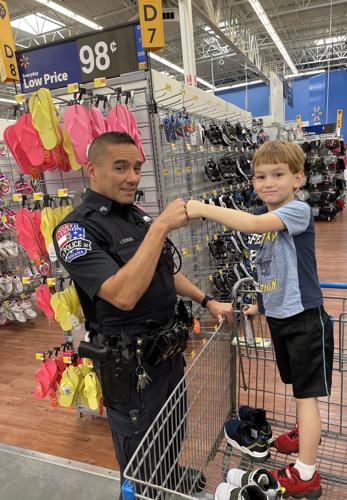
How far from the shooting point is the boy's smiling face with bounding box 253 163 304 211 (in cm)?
148

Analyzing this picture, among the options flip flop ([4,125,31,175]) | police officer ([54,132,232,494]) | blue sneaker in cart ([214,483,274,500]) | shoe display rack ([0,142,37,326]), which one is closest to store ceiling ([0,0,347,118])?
shoe display rack ([0,142,37,326])

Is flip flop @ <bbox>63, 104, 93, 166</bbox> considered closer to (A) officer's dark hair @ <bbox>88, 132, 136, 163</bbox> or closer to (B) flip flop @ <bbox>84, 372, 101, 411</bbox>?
(A) officer's dark hair @ <bbox>88, 132, 136, 163</bbox>

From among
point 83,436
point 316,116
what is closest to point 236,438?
point 83,436

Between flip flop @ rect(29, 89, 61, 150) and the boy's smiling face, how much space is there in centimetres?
143

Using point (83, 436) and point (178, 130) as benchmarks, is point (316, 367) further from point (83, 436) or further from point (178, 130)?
point (178, 130)

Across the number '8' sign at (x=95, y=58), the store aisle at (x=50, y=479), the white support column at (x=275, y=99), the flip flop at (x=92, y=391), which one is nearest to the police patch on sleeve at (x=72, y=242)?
the flip flop at (x=92, y=391)

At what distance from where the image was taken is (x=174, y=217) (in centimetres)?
124

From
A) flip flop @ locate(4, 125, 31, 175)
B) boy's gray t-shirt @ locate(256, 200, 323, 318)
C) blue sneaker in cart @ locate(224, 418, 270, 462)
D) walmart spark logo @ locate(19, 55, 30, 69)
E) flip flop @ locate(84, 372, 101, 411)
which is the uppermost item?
walmart spark logo @ locate(19, 55, 30, 69)

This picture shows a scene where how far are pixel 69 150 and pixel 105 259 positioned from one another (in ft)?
4.63

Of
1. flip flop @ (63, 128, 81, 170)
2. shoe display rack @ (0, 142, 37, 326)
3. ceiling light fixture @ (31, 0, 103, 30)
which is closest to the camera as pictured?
flip flop @ (63, 128, 81, 170)

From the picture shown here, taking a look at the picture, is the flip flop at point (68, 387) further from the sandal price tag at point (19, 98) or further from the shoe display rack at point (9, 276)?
the shoe display rack at point (9, 276)

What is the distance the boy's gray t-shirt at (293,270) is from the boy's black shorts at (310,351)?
5cm

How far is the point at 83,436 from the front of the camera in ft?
8.63

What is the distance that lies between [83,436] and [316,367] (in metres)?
1.90
